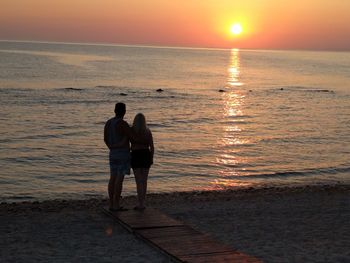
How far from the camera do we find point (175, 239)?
346 inches

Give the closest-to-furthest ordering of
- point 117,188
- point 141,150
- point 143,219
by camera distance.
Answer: point 143,219, point 141,150, point 117,188

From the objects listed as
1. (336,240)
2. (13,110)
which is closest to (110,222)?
(336,240)

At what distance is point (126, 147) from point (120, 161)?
11.5 inches

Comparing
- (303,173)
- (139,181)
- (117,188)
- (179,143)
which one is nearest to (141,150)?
(139,181)

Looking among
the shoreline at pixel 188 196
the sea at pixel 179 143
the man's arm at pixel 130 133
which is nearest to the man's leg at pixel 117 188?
the man's arm at pixel 130 133

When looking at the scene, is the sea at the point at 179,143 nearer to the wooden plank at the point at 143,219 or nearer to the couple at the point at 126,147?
the wooden plank at the point at 143,219

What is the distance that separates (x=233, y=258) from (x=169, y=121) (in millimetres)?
27102

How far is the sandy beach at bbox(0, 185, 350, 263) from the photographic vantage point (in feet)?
28.1

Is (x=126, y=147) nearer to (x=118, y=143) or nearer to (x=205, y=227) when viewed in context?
(x=118, y=143)

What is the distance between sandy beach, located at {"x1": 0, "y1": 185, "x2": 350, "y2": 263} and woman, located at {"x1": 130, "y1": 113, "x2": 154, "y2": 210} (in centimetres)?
99

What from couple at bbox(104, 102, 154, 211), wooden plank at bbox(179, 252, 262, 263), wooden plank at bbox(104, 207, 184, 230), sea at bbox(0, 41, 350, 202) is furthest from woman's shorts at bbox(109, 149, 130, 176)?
sea at bbox(0, 41, 350, 202)

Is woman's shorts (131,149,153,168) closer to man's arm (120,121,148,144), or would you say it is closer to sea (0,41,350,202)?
man's arm (120,121,148,144)

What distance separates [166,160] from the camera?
68.7 feet

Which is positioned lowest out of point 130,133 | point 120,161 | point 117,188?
point 117,188
